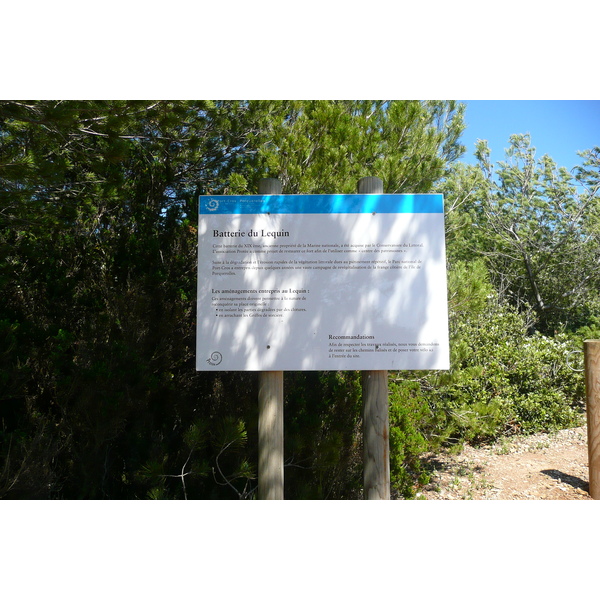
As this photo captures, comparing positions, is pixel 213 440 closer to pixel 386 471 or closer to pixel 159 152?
pixel 386 471

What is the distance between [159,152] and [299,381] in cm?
266

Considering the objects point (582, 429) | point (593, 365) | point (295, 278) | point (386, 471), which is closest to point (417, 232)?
point (295, 278)

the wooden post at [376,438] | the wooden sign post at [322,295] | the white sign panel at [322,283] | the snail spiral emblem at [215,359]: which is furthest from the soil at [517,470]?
the snail spiral emblem at [215,359]


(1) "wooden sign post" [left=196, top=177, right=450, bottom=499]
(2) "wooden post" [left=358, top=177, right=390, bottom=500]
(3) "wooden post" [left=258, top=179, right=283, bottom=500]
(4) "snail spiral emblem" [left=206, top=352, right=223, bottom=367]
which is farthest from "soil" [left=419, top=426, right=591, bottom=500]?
(4) "snail spiral emblem" [left=206, top=352, right=223, bottom=367]

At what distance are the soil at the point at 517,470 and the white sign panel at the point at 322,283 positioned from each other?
2105mm

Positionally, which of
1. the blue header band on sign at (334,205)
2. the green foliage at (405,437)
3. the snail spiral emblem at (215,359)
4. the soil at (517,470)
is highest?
the blue header band on sign at (334,205)

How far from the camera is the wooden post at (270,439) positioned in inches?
122

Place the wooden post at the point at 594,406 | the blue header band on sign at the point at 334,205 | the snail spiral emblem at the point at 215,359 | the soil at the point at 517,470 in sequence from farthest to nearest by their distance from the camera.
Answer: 1. the soil at the point at 517,470
2. the wooden post at the point at 594,406
3. the blue header band on sign at the point at 334,205
4. the snail spiral emblem at the point at 215,359

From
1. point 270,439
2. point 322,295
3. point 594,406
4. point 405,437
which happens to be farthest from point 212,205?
point 594,406

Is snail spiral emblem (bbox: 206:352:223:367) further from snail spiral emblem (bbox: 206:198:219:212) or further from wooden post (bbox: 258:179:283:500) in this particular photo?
snail spiral emblem (bbox: 206:198:219:212)

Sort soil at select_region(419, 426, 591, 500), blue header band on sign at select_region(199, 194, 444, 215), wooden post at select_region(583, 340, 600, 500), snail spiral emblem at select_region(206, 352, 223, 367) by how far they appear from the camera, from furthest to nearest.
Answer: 1. soil at select_region(419, 426, 591, 500)
2. wooden post at select_region(583, 340, 600, 500)
3. blue header band on sign at select_region(199, 194, 444, 215)
4. snail spiral emblem at select_region(206, 352, 223, 367)

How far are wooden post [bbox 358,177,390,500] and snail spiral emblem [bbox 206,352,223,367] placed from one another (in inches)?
37.5

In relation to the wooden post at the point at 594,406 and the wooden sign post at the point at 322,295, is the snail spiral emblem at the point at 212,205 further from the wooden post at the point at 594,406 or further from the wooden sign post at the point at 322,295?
the wooden post at the point at 594,406

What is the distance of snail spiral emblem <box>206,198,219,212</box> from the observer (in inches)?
126
